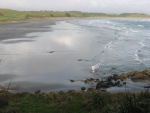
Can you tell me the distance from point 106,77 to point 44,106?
939 cm

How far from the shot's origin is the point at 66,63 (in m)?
26.5

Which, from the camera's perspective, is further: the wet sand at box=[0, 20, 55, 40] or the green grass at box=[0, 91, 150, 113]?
Answer: the wet sand at box=[0, 20, 55, 40]

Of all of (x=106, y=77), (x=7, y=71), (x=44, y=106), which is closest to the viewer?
(x=44, y=106)

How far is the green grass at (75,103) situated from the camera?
1059 cm

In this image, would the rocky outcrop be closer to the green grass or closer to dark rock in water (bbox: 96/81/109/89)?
dark rock in water (bbox: 96/81/109/89)

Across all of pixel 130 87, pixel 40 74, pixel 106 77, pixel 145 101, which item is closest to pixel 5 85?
pixel 40 74

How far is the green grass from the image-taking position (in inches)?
417

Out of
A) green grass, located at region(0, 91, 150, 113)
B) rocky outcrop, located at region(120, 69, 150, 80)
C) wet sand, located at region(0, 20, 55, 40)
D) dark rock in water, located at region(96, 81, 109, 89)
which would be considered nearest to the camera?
green grass, located at region(0, 91, 150, 113)

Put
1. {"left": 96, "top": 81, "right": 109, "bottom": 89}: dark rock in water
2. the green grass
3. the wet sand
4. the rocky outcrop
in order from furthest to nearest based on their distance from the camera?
1. the wet sand
2. the rocky outcrop
3. {"left": 96, "top": 81, "right": 109, "bottom": 89}: dark rock in water
4. the green grass

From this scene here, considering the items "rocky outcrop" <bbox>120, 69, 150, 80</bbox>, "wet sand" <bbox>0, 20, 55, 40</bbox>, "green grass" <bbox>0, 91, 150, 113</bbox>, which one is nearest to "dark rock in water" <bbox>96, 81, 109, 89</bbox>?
"green grass" <bbox>0, 91, 150, 113</bbox>

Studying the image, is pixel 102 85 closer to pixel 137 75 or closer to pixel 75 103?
pixel 137 75

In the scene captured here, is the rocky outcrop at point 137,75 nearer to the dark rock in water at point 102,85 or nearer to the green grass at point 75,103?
the dark rock in water at point 102,85

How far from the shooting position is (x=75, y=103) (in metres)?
13.7

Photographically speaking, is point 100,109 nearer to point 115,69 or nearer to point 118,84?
point 118,84
